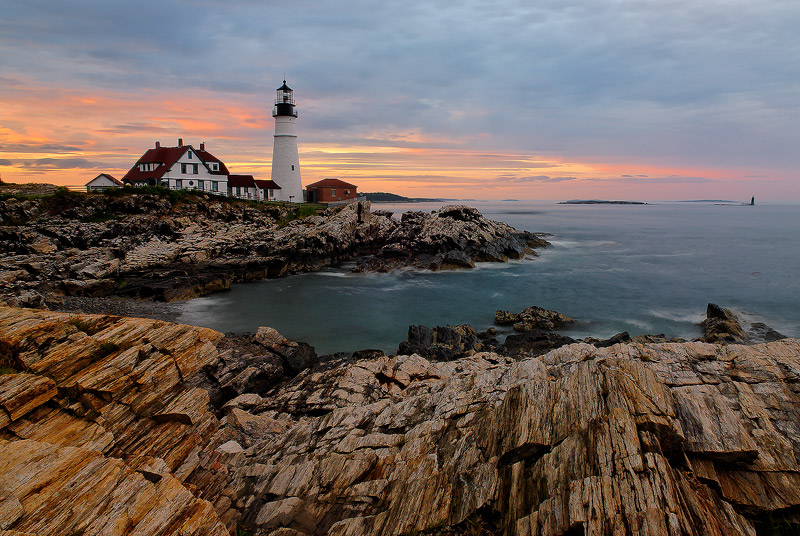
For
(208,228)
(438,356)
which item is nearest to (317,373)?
(438,356)

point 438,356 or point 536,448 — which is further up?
point 536,448

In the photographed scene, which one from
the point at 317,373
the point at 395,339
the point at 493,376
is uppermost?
the point at 493,376

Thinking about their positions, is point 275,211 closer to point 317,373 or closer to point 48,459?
point 317,373

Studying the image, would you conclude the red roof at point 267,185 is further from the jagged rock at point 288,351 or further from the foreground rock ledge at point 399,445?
the foreground rock ledge at point 399,445

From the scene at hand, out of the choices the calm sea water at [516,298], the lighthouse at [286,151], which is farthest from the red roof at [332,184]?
the calm sea water at [516,298]

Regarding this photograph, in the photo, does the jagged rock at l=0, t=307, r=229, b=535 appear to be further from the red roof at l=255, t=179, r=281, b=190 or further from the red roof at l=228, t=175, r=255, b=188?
the red roof at l=255, t=179, r=281, b=190

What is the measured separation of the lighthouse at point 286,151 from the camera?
45625mm

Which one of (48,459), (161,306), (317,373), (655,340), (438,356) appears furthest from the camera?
(161,306)

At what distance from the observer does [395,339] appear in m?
18.3

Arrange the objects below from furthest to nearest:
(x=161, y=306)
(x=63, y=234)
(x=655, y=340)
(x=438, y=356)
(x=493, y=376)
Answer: (x=63, y=234), (x=161, y=306), (x=655, y=340), (x=438, y=356), (x=493, y=376)

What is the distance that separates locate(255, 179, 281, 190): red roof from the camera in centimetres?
4706

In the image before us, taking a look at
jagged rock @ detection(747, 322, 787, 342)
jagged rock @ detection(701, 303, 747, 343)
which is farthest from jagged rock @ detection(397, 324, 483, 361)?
jagged rock @ detection(747, 322, 787, 342)

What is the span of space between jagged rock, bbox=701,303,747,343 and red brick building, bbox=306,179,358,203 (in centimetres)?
4012

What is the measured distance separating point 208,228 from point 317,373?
24311mm
